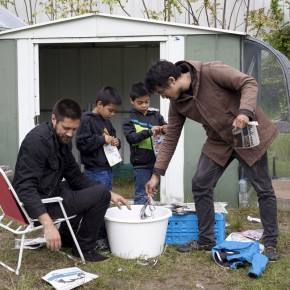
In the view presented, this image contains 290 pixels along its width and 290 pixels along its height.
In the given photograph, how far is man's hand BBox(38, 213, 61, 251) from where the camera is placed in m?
3.33

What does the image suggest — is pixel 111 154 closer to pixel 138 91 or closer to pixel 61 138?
pixel 138 91

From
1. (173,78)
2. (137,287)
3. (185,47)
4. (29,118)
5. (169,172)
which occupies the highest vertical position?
(185,47)

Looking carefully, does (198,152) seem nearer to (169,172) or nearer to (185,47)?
(169,172)

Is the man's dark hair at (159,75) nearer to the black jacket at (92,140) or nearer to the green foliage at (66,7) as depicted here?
the black jacket at (92,140)

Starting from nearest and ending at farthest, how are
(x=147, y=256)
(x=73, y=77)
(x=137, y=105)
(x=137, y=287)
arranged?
(x=137, y=287) → (x=147, y=256) → (x=137, y=105) → (x=73, y=77)

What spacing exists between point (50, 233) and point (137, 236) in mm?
710

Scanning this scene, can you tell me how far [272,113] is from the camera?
213 inches

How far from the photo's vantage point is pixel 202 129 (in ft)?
18.6

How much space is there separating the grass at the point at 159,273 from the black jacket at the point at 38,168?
46 centimetres

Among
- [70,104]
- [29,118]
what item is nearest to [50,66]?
[29,118]

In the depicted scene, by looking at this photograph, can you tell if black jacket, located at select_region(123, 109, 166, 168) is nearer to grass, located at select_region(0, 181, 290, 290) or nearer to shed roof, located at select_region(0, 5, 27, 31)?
grass, located at select_region(0, 181, 290, 290)

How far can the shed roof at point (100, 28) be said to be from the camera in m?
5.57

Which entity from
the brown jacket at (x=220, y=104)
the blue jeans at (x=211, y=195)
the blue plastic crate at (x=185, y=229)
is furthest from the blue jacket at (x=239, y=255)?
the brown jacket at (x=220, y=104)

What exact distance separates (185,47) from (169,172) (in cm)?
138
